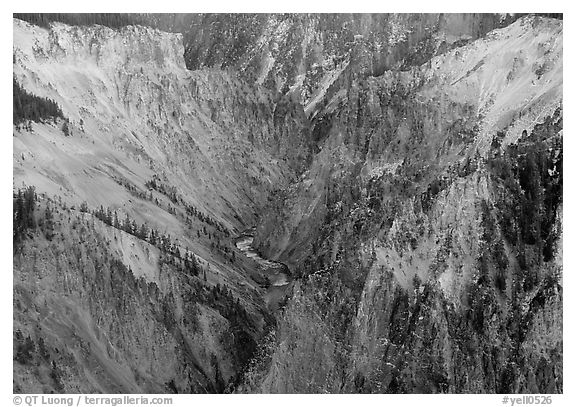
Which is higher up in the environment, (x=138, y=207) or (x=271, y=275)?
(x=138, y=207)

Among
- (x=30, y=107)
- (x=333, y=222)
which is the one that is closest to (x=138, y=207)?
(x=30, y=107)

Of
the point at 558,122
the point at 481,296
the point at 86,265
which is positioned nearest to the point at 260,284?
the point at 86,265

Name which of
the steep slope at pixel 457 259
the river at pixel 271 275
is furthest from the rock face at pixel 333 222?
the river at pixel 271 275

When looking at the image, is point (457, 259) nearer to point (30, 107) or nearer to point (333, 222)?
point (333, 222)

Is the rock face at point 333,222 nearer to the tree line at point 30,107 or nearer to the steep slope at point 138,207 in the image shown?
the steep slope at point 138,207

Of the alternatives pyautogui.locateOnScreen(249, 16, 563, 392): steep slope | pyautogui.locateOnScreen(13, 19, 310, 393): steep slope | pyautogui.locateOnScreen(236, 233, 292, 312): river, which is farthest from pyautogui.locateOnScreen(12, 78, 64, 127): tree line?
pyautogui.locateOnScreen(249, 16, 563, 392): steep slope

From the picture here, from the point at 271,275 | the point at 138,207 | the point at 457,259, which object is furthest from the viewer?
the point at 271,275
